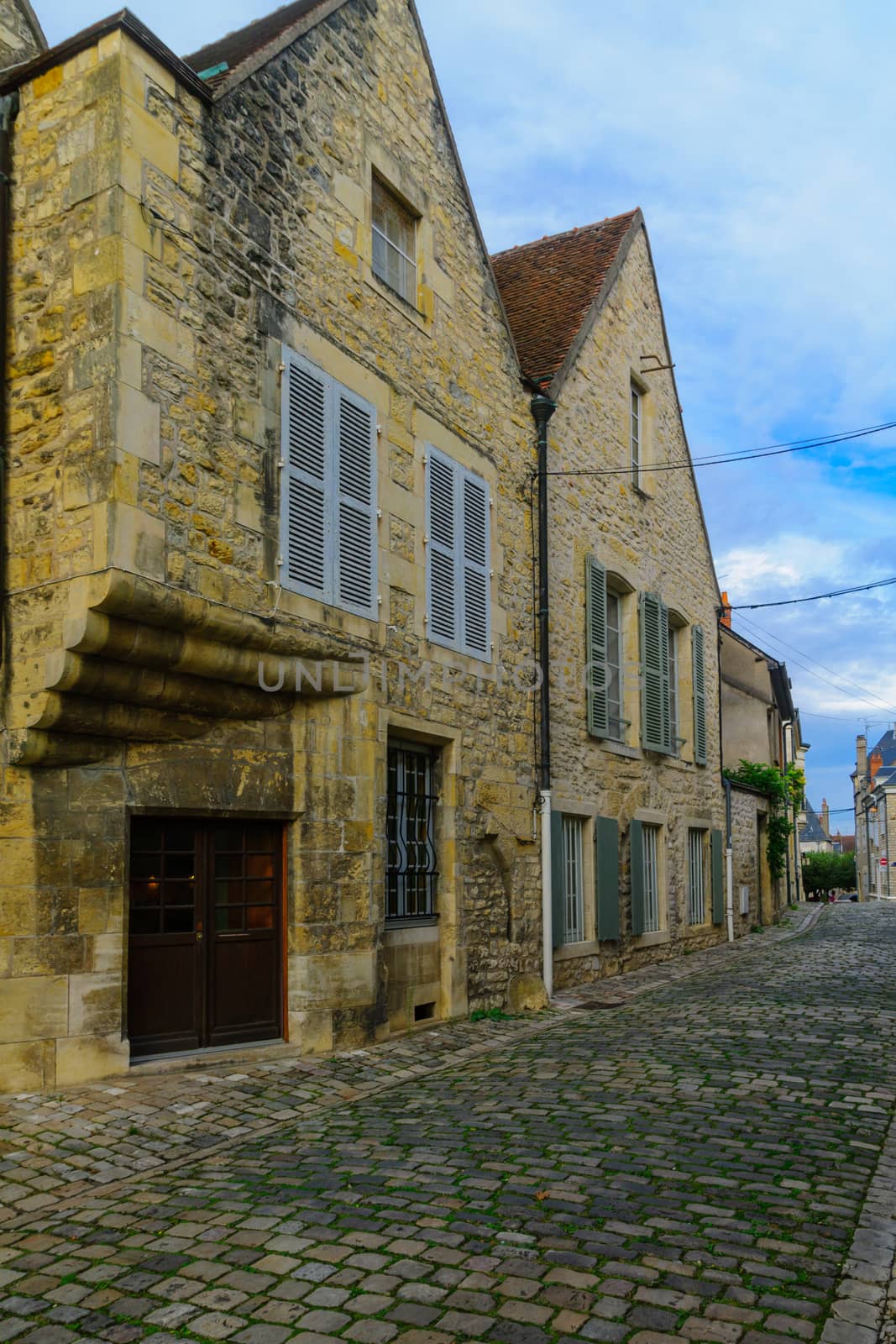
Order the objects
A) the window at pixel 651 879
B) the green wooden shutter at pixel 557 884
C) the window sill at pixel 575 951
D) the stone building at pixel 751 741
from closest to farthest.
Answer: the green wooden shutter at pixel 557 884 < the window sill at pixel 575 951 < the window at pixel 651 879 < the stone building at pixel 751 741

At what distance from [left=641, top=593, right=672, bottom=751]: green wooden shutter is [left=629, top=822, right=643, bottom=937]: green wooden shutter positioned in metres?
1.14

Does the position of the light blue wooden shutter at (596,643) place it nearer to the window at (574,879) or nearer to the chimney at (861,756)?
the window at (574,879)

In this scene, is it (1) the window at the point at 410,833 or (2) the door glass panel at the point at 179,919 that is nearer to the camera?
(2) the door glass panel at the point at 179,919

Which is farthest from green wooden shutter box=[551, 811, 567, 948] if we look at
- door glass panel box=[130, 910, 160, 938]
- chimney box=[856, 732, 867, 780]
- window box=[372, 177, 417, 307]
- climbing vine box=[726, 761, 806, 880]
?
chimney box=[856, 732, 867, 780]

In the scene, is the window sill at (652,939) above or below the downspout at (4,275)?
below

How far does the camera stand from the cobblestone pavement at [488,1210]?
11.6ft

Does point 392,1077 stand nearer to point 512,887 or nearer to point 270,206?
point 512,887

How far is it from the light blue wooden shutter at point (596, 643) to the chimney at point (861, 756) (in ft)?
205

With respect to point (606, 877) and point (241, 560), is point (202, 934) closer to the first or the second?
point (241, 560)

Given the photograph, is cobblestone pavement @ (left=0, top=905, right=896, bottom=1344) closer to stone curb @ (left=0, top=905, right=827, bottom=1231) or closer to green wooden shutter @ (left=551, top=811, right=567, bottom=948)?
stone curb @ (left=0, top=905, right=827, bottom=1231)

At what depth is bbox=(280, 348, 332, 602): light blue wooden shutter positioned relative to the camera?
764cm

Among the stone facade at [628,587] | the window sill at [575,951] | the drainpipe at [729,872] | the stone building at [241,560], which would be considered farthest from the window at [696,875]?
the stone building at [241,560]

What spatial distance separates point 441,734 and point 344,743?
1.52m

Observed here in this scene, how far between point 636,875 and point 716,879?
434cm
